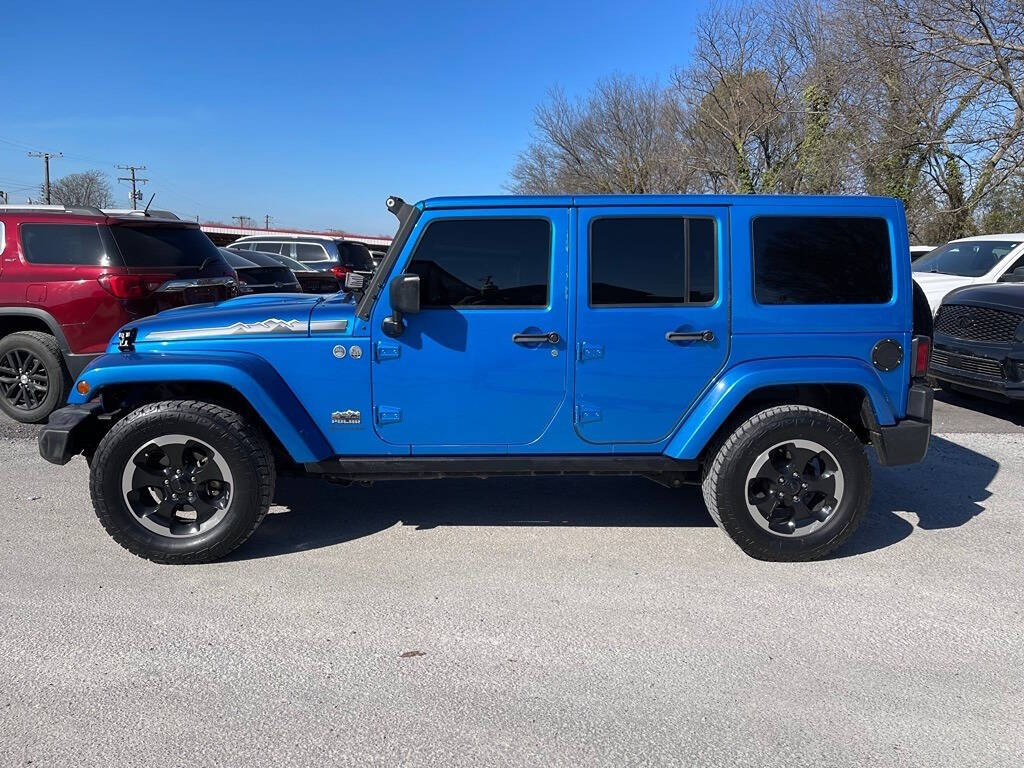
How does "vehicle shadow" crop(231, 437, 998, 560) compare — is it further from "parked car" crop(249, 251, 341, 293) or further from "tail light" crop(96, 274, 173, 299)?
"parked car" crop(249, 251, 341, 293)

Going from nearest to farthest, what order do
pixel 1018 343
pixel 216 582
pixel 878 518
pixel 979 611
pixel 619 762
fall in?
pixel 619 762
pixel 979 611
pixel 216 582
pixel 878 518
pixel 1018 343

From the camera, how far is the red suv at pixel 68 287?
614cm

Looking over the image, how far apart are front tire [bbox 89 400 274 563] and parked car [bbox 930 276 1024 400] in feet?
21.6

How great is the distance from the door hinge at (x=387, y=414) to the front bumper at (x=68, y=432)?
4.80 feet

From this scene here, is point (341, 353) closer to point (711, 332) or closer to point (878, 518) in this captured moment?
point (711, 332)

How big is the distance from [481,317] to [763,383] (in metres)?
1.46

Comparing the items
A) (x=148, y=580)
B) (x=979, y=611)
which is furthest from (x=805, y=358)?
(x=148, y=580)

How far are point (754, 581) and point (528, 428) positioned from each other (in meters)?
1.36

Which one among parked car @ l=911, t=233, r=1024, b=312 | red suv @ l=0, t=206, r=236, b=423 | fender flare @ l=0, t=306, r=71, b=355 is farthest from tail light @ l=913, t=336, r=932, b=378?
fender flare @ l=0, t=306, r=71, b=355

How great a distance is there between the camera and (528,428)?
3.80 m

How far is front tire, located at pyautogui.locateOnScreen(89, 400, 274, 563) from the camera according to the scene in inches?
143

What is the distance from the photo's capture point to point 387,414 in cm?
378

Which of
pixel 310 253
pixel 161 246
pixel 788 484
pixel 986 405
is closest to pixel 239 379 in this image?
Answer: pixel 788 484

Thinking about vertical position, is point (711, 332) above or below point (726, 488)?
above
